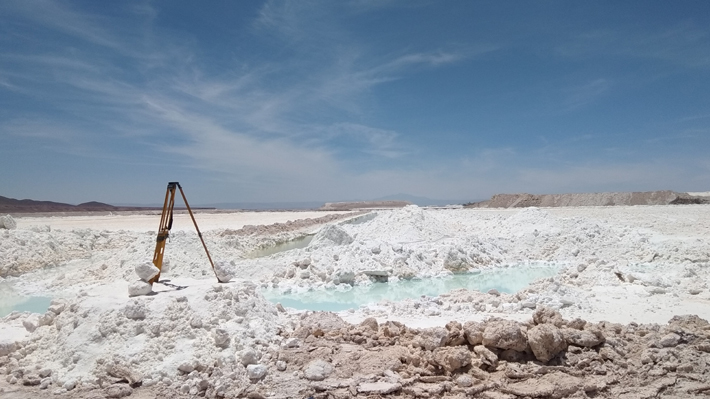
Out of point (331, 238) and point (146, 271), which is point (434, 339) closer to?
point (146, 271)

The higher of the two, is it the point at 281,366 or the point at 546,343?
the point at 546,343

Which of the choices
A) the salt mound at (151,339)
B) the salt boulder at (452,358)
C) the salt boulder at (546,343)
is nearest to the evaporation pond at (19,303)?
the salt mound at (151,339)

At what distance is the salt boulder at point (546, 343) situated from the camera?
459 centimetres

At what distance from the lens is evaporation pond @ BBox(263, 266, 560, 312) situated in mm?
9083

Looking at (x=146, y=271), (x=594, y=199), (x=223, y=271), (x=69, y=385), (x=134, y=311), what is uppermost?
(x=594, y=199)

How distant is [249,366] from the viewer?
4.55 meters

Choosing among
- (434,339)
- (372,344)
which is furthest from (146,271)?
(434,339)

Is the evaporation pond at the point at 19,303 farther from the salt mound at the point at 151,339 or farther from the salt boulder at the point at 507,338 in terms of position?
the salt boulder at the point at 507,338

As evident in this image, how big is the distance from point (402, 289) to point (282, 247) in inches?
327

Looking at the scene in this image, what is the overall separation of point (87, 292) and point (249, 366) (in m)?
2.63

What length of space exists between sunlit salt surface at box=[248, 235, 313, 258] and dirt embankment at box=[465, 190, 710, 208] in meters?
28.0

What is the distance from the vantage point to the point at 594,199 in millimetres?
40062

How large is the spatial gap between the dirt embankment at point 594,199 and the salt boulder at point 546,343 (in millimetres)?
37598

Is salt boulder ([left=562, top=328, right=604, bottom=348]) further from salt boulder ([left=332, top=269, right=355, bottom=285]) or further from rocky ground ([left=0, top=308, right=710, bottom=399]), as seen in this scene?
salt boulder ([left=332, top=269, right=355, bottom=285])
